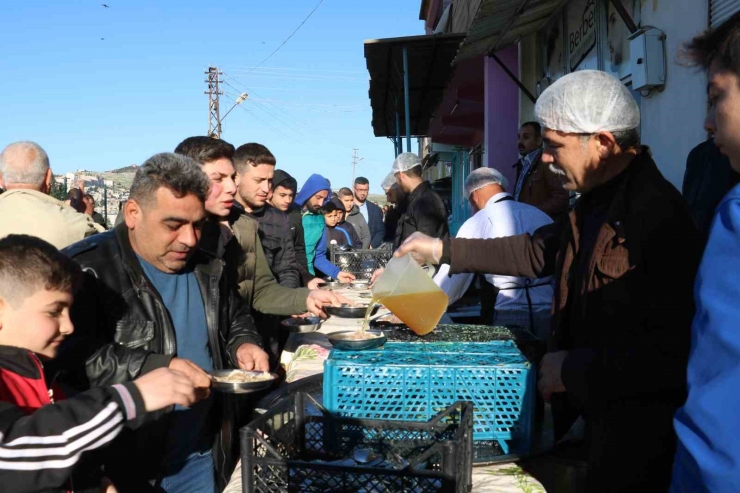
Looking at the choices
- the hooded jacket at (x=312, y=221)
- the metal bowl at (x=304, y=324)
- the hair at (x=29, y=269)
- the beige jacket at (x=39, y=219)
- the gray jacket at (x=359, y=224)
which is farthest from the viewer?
the gray jacket at (x=359, y=224)

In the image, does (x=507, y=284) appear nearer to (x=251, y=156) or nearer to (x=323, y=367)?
(x=323, y=367)

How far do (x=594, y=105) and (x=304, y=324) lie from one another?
2361mm

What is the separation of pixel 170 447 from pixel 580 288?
4.98ft

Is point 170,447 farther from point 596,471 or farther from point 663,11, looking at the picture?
point 663,11

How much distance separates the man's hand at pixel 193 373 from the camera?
69.5 inches

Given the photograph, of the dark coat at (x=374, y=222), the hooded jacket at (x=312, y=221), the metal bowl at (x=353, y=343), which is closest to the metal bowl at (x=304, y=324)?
the metal bowl at (x=353, y=343)

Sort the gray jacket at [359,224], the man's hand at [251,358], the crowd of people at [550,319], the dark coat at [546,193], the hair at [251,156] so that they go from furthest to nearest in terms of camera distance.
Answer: the gray jacket at [359,224] < the dark coat at [546,193] < the hair at [251,156] < the man's hand at [251,358] < the crowd of people at [550,319]

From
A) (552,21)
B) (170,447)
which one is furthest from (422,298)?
(552,21)

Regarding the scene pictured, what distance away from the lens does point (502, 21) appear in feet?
22.1

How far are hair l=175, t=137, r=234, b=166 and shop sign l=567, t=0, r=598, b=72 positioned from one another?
13.8 feet

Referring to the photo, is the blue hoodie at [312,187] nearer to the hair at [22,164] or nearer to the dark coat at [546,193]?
the dark coat at [546,193]

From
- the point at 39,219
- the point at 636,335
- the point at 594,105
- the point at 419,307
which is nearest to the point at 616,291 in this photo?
the point at 636,335

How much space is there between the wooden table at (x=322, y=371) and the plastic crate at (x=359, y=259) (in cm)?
175

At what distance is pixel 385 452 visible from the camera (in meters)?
1.72
